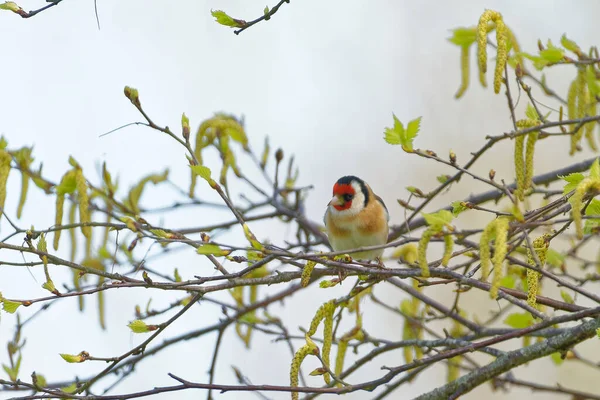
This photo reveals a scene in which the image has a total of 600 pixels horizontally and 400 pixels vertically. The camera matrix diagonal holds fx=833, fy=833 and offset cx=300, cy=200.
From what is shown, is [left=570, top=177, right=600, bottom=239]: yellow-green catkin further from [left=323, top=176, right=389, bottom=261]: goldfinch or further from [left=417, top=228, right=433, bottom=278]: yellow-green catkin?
[left=323, top=176, right=389, bottom=261]: goldfinch

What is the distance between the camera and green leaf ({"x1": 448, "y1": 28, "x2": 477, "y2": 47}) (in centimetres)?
338

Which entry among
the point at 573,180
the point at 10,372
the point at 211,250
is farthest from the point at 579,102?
the point at 10,372

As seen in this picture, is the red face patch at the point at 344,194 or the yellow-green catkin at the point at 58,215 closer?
the yellow-green catkin at the point at 58,215

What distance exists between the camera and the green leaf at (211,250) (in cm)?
210

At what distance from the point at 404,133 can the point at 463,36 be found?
108cm

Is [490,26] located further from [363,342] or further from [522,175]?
[363,342]

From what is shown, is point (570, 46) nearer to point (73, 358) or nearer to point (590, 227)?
point (590, 227)

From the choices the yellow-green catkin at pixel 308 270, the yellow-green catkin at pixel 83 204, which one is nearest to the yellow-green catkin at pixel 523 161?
the yellow-green catkin at pixel 308 270

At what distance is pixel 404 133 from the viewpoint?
2480 mm

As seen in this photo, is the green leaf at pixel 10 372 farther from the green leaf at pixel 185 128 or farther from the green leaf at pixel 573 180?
the green leaf at pixel 573 180

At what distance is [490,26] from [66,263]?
5.79ft

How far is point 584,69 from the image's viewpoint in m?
Result: 2.97

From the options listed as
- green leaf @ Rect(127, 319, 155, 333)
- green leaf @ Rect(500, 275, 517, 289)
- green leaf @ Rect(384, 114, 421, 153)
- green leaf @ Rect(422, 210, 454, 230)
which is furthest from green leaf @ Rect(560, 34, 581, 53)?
green leaf @ Rect(127, 319, 155, 333)

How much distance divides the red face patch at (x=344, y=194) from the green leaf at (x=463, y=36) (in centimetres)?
96
